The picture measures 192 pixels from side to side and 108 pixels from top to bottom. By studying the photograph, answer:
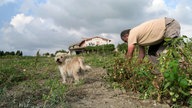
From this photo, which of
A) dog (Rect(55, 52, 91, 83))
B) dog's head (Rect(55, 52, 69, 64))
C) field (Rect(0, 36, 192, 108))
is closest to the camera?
field (Rect(0, 36, 192, 108))

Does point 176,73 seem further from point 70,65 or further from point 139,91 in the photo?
point 70,65

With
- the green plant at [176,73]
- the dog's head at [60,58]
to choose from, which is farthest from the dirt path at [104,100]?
the dog's head at [60,58]

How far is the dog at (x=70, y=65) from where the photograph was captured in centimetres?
733

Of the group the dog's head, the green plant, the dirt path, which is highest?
the dog's head

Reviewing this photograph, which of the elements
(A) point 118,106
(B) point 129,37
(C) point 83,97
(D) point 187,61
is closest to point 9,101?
(C) point 83,97

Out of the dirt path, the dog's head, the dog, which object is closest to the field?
the dirt path

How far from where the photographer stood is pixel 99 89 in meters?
5.68

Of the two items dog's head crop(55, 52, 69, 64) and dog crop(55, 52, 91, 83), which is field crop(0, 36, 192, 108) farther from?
dog's head crop(55, 52, 69, 64)

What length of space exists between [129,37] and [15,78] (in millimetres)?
2595

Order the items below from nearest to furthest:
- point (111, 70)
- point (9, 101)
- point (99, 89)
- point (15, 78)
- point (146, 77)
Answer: point (9, 101) → point (146, 77) → point (99, 89) → point (111, 70) → point (15, 78)

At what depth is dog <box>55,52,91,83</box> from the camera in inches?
289

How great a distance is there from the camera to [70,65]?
751cm

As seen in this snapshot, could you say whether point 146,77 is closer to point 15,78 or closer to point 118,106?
point 118,106

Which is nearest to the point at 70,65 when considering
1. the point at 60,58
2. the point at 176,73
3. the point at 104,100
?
the point at 60,58
